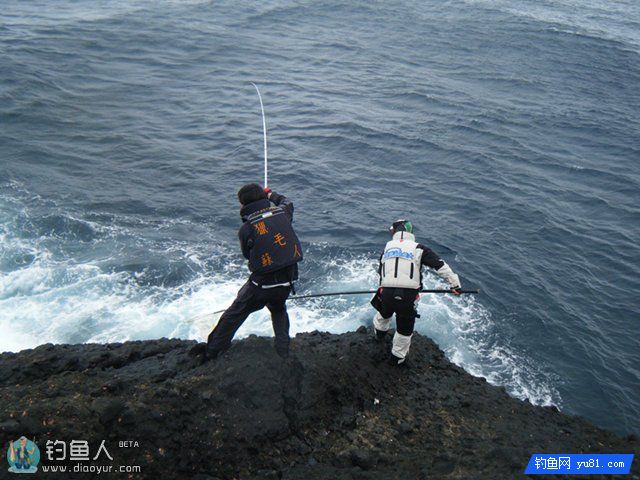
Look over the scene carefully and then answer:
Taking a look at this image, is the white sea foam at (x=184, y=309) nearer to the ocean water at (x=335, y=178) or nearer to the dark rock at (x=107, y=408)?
the ocean water at (x=335, y=178)

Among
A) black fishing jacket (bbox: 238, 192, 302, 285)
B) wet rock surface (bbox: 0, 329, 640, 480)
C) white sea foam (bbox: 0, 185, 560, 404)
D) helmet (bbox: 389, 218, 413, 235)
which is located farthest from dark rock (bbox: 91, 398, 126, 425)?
white sea foam (bbox: 0, 185, 560, 404)

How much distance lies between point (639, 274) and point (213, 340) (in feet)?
38.0

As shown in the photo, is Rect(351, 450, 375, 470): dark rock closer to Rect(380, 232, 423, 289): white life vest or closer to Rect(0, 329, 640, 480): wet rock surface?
Rect(0, 329, 640, 480): wet rock surface

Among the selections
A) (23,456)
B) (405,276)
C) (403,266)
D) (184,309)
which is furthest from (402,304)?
(184,309)

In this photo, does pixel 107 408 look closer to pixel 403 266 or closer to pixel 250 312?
pixel 250 312

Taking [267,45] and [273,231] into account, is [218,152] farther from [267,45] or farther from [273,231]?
[267,45]

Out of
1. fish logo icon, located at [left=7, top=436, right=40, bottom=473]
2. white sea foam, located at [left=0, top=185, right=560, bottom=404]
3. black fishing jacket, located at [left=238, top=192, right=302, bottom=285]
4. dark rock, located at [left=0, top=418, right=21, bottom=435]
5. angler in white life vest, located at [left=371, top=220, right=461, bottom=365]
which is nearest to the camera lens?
fish logo icon, located at [left=7, top=436, right=40, bottom=473]

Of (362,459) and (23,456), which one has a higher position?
(23,456)

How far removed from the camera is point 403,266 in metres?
6.59

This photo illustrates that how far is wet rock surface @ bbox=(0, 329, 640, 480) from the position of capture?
5059 millimetres

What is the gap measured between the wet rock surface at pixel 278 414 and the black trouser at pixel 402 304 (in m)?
0.69

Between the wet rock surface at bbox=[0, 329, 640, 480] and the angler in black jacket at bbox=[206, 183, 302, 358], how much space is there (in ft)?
1.27

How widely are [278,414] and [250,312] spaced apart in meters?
1.21

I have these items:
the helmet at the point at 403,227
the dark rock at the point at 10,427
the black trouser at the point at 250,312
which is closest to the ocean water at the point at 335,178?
the black trouser at the point at 250,312
